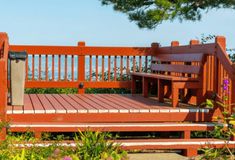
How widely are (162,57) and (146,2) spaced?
266 inches

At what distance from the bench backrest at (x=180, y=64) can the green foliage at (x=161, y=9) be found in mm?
4764

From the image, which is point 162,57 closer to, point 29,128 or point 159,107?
point 159,107

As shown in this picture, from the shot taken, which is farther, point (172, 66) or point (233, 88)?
point (172, 66)

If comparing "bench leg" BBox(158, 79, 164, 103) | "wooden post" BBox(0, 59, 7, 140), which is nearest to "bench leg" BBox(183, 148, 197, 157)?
"bench leg" BBox(158, 79, 164, 103)

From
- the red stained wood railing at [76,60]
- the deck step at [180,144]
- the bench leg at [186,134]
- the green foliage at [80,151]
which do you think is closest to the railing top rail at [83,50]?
the red stained wood railing at [76,60]

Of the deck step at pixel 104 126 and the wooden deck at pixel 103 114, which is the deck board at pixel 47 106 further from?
the deck step at pixel 104 126

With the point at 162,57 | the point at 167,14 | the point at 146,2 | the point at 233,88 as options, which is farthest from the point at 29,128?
the point at 146,2

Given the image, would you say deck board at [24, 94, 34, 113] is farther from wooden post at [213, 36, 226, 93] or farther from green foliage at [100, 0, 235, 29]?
green foliage at [100, 0, 235, 29]

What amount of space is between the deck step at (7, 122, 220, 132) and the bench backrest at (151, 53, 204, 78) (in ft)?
3.71

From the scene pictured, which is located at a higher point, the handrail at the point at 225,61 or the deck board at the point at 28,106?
the handrail at the point at 225,61

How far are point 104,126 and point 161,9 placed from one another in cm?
954

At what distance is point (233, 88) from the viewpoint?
724 centimetres

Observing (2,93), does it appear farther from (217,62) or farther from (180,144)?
(217,62)

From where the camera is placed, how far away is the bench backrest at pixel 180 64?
27.6 ft
